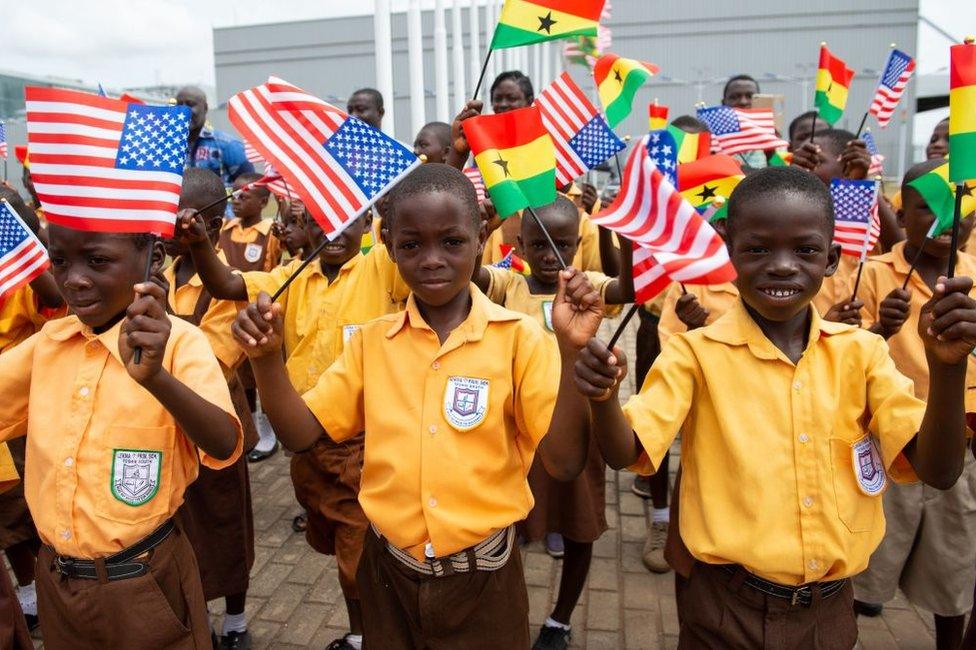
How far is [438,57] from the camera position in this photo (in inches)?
325

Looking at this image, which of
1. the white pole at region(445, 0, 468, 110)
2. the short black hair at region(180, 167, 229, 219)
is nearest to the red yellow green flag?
the short black hair at region(180, 167, 229, 219)

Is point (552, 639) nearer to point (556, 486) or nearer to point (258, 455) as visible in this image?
point (556, 486)

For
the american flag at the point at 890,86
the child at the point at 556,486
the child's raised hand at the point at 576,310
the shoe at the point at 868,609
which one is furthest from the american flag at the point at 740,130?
the child's raised hand at the point at 576,310

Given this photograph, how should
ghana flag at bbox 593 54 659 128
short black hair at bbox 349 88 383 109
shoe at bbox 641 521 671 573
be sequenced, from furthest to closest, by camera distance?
short black hair at bbox 349 88 383 109, shoe at bbox 641 521 671 573, ghana flag at bbox 593 54 659 128

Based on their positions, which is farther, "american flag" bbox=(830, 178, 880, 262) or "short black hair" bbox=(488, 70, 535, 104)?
"short black hair" bbox=(488, 70, 535, 104)

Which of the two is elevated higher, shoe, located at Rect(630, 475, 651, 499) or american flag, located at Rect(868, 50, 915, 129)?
american flag, located at Rect(868, 50, 915, 129)

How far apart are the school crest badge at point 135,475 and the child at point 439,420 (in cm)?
39

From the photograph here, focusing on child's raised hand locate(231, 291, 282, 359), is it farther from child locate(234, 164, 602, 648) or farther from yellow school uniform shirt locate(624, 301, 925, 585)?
yellow school uniform shirt locate(624, 301, 925, 585)

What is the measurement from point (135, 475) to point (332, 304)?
123 cm

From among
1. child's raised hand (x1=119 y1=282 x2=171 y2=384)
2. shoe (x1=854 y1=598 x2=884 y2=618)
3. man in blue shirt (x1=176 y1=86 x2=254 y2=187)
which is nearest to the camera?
child's raised hand (x1=119 y1=282 x2=171 y2=384)

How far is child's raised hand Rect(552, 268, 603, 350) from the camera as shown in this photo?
1616 mm

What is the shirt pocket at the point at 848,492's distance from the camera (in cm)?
189

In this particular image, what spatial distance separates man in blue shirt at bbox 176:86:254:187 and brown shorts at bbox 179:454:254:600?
3.51 m

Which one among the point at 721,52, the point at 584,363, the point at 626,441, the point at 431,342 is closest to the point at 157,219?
the point at 431,342
